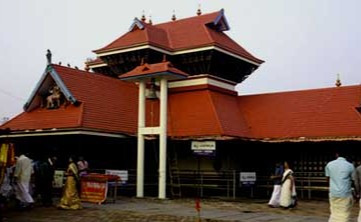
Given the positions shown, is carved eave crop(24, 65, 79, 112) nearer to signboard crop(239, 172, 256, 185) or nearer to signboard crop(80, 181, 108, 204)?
signboard crop(80, 181, 108, 204)

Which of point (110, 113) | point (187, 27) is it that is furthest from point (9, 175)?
point (187, 27)

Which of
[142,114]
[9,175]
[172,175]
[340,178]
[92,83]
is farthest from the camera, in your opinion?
[92,83]

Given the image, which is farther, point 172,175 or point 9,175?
point 172,175

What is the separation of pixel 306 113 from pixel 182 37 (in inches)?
266

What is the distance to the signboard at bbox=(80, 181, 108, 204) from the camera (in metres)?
16.8

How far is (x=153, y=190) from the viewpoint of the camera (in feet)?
71.4

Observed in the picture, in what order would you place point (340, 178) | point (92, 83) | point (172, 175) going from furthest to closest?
point (92, 83) < point (172, 175) < point (340, 178)

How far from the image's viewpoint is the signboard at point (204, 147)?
61.7 feet

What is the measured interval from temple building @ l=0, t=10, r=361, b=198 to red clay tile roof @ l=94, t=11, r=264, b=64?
2.7 inches

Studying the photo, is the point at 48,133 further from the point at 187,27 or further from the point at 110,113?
the point at 187,27

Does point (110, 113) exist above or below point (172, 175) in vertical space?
above

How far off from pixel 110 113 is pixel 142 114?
7.74 feet

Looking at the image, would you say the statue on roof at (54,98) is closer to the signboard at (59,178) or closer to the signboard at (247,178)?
the signboard at (59,178)

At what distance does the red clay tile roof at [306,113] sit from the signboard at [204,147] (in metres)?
3.54
